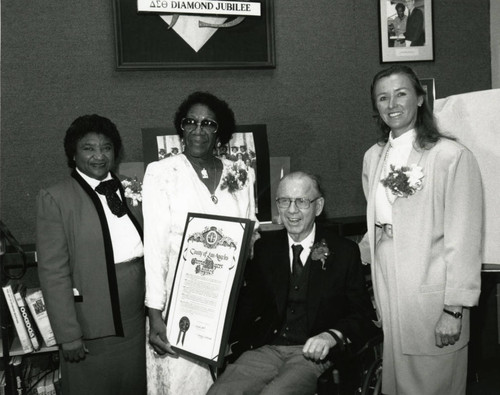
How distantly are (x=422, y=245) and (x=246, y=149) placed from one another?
56.1 inches

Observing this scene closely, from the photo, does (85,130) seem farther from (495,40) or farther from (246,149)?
(495,40)

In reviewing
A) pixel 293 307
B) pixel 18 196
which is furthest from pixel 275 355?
pixel 18 196

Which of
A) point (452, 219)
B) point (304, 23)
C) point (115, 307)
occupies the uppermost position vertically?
point (304, 23)

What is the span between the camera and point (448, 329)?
7.21 ft

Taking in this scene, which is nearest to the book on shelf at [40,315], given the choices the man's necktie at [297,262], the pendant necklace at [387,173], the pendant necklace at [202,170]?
the pendant necklace at [202,170]

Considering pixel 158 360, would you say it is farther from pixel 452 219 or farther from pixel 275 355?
pixel 452 219

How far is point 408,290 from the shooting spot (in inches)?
91.4

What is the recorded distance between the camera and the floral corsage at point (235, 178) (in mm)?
2596

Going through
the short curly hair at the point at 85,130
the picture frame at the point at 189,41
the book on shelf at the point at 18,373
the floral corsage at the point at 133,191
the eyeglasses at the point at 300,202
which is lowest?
the book on shelf at the point at 18,373

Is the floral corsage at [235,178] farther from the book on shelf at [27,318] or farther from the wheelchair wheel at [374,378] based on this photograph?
the book on shelf at [27,318]

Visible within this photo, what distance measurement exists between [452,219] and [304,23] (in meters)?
2.07

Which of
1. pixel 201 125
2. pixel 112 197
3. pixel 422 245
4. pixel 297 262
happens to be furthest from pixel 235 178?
pixel 422 245

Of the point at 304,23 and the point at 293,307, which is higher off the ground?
the point at 304,23

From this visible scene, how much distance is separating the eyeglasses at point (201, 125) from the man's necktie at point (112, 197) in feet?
1.63
